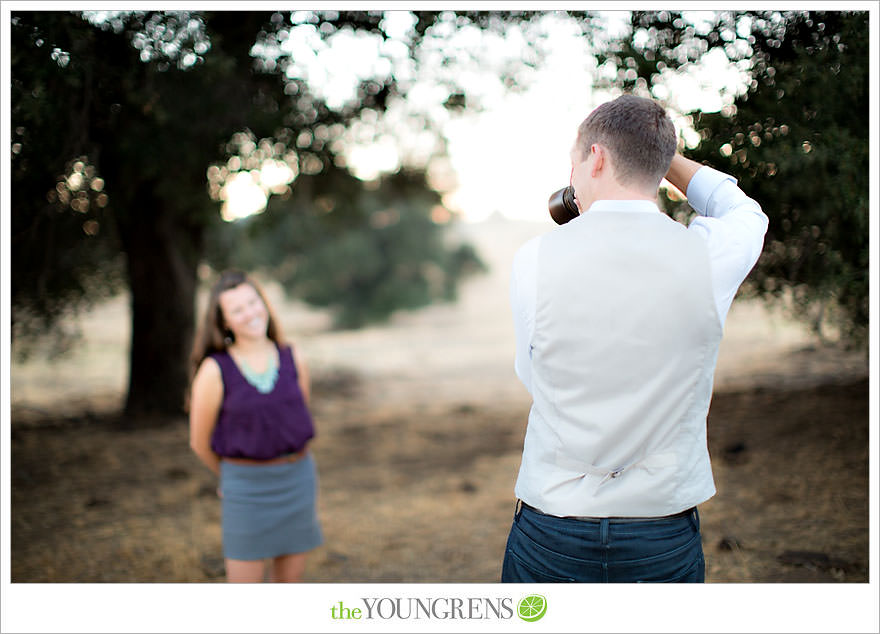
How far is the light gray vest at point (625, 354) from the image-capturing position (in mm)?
1469

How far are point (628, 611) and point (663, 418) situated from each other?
0.90 metres

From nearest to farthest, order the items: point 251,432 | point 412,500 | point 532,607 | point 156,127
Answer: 1. point 532,607
2. point 251,432
3. point 156,127
4. point 412,500

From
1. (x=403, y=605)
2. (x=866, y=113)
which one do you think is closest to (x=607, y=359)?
(x=403, y=605)

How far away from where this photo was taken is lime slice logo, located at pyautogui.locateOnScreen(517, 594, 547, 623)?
2.16m

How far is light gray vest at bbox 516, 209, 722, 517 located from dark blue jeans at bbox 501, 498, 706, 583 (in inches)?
1.8

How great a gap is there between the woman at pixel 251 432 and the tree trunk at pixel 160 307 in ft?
14.9

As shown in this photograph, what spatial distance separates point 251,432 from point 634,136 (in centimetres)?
198

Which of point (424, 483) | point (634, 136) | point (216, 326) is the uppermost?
point (634, 136)

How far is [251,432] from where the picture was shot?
9.27 feet

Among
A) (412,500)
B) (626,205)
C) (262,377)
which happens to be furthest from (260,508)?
(412,500)

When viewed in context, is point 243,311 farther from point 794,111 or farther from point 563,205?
point 794,111

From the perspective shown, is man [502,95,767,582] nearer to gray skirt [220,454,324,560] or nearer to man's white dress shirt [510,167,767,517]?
man's white dress shirt [510,167,767,517]

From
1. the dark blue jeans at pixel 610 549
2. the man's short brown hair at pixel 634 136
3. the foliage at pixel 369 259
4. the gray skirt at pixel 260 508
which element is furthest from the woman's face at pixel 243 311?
the foliage at pixel 369 259

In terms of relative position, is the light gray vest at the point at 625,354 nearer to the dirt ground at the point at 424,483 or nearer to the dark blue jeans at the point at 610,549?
the dark blue jeans at the point at 610,549
